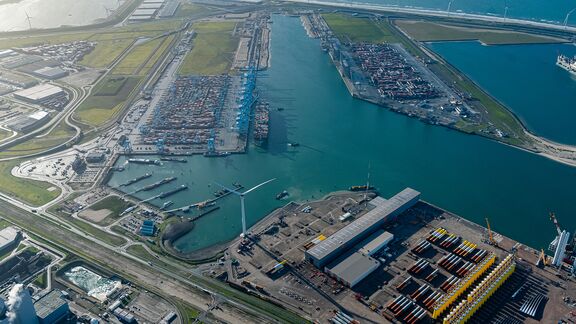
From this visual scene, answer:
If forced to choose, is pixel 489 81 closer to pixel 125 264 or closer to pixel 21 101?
pixel 125 264

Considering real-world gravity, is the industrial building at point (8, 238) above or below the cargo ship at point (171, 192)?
below

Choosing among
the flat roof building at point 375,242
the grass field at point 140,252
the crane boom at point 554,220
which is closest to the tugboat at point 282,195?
the flat roof building at point 375,242

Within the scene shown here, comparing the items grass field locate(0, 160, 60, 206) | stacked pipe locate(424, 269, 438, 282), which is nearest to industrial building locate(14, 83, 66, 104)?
grass field locate(0, 160, 60, 206)

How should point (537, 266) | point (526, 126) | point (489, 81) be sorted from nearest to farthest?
point (537, 266) → point (526, 126) → point (489, 81)

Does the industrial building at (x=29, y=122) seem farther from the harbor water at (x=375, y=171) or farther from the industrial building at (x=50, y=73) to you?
the harbor water at (x=375, y=171)

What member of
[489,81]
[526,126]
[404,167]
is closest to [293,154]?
[404,167]

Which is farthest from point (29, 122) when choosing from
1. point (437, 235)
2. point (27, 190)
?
point (437, 235)

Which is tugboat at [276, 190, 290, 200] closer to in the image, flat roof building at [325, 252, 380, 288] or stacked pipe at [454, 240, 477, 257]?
flat roof building at [325, 252, 380, 288]
